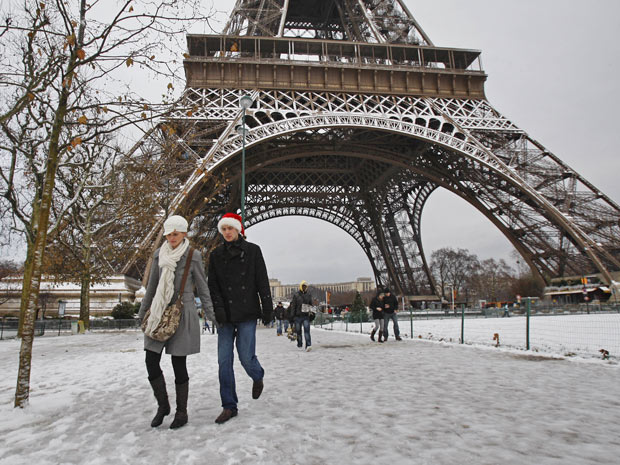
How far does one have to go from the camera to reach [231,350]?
3.54 m

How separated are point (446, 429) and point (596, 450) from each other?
863mm

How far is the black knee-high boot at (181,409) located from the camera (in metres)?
3.12

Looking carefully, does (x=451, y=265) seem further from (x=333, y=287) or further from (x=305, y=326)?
(x=333, y=287)

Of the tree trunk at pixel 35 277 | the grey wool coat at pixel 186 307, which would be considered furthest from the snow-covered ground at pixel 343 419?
the grey wool coat at pixel 186 307

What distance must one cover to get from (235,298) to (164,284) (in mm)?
599

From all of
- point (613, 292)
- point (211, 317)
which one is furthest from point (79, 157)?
point (613, 292)

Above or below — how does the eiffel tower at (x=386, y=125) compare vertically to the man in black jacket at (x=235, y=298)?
above

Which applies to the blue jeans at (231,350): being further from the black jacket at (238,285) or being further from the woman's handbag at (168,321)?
the woman's handbag at (168,321)

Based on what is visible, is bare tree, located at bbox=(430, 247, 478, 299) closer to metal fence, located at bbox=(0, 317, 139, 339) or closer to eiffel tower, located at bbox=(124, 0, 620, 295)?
eiffel tower, located at bbox=(124, 0, 620, 295)

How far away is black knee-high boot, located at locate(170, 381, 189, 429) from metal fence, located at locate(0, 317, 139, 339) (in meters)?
15.5

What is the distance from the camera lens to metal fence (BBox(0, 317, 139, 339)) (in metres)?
16.4

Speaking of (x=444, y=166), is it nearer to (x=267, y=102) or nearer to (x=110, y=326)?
(x=267, y=102)

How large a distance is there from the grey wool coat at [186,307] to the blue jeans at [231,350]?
0.23m

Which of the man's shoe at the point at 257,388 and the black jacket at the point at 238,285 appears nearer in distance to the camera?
the black jacket at the point at 238,285
